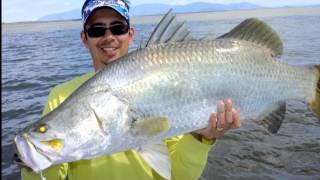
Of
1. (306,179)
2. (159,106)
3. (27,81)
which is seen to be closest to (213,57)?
(159,106)

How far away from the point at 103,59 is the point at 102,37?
199 mm

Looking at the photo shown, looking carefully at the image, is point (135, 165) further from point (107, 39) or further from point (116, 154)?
point (107, 39)

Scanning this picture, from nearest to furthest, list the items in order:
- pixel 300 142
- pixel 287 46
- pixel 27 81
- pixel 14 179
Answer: pixel 14 179
pixel 300 142
pixel 27 81
pixel 287 46

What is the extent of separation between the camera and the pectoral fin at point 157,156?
298 centimetres

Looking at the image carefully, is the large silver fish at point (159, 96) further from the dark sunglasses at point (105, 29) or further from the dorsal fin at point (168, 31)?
the dark sunglasses at point (105, 29)

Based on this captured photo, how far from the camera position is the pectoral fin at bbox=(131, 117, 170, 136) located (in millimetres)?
2777

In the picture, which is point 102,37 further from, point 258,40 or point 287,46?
point 287,46

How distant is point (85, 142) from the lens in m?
2.69

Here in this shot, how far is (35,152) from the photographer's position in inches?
102

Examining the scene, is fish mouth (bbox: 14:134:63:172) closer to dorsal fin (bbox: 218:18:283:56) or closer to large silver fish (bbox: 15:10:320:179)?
large silver fish (bbox: 15:10:320:179)

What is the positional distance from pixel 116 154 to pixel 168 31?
1.13 meters

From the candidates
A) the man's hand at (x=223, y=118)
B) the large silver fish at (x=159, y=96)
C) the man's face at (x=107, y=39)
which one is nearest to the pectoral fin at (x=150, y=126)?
the large silver fish at (x=159, y=96)

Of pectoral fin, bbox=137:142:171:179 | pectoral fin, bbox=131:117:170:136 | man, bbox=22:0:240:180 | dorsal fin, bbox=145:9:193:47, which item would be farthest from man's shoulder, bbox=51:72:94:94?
pectoral fin, bbox=131:117:170:136

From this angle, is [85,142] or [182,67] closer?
[85,142]
